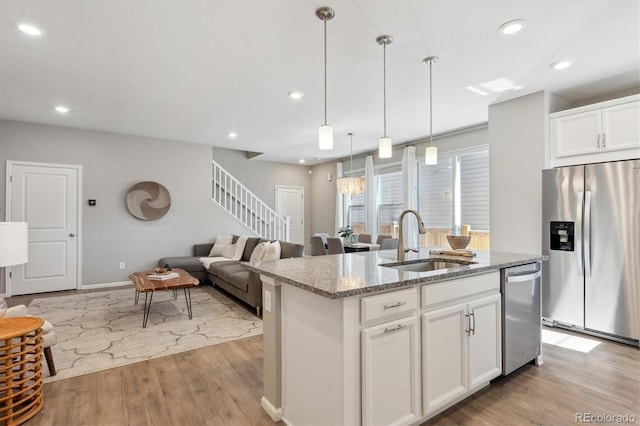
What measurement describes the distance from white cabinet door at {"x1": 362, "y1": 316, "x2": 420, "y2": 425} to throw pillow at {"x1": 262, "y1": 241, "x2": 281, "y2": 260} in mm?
3023

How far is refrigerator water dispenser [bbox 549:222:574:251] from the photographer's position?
11.4 ft

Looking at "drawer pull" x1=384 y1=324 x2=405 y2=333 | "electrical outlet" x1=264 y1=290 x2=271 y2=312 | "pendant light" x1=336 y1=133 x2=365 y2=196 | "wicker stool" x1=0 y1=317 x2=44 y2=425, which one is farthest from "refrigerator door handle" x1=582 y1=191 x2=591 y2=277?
"wicker stool" x1=0 y1=317 x2=44 y2=425

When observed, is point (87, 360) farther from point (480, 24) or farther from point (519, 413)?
point (480, 24)

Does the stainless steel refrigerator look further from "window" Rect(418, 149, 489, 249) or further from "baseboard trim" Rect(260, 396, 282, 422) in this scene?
"baseboard trim" Rect(260, 396, 282, 422)

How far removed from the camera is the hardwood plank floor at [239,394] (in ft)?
6.57

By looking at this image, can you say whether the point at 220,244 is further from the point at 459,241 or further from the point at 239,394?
the point at 459,241

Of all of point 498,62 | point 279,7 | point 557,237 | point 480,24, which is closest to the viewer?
point 279,7

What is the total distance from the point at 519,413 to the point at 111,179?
643cm

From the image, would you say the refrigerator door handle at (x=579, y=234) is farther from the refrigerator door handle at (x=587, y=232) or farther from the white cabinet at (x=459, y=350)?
the white cabinet at (x=459, y=350)

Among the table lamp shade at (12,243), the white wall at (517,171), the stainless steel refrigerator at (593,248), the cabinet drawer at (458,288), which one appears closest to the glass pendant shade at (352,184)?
the white wall at (517,171)

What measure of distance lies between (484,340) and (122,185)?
6.04m

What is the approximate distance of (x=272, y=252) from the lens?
4598 mm

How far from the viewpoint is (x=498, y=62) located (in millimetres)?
3064

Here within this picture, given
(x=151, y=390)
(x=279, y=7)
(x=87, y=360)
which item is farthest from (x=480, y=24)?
(x=87, y=360)
